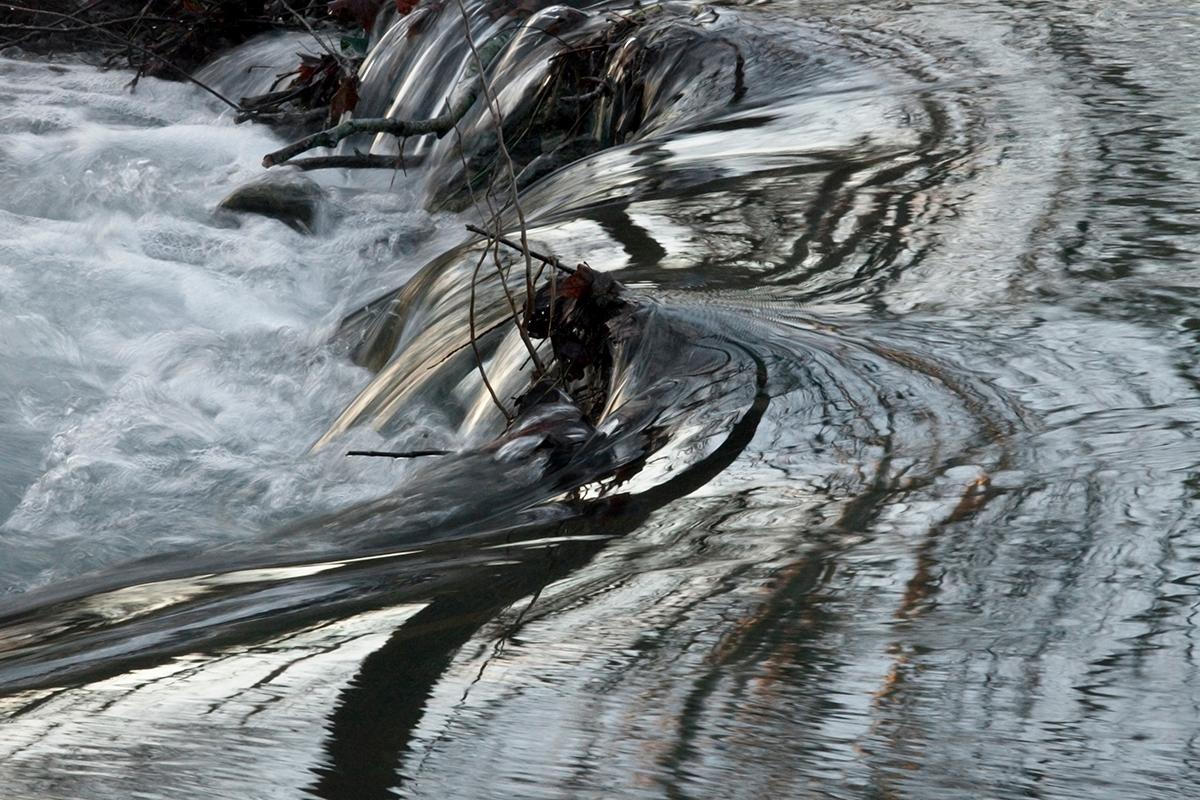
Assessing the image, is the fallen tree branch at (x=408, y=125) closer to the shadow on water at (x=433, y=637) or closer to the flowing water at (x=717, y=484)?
the flowing water at (x=717, y=484)

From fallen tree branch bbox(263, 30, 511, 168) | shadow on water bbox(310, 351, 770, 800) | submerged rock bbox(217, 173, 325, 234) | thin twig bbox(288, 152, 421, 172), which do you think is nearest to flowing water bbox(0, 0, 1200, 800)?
shadow on water bbox(310, 351, 770, 800)

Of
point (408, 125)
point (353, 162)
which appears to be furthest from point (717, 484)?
point (353, 162)

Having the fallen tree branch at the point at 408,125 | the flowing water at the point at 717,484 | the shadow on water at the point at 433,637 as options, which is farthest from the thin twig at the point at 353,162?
the shadow on water at the point at 433,637

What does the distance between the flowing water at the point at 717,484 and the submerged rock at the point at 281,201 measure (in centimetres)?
97

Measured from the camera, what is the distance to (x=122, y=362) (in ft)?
15.9

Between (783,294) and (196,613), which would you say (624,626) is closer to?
(196,613)

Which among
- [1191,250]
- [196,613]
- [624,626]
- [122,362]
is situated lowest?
[122,362]

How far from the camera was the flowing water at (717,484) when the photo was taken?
4.29 ft

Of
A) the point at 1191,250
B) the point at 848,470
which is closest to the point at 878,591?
the point at 848,470

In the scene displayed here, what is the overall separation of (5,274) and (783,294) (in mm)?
3947

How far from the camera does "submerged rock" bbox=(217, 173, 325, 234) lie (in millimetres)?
6277

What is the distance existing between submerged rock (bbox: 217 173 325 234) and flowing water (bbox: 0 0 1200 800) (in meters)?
0.97

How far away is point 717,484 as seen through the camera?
6.64 feet

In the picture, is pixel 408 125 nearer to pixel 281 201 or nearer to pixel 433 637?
pixel 281 201
